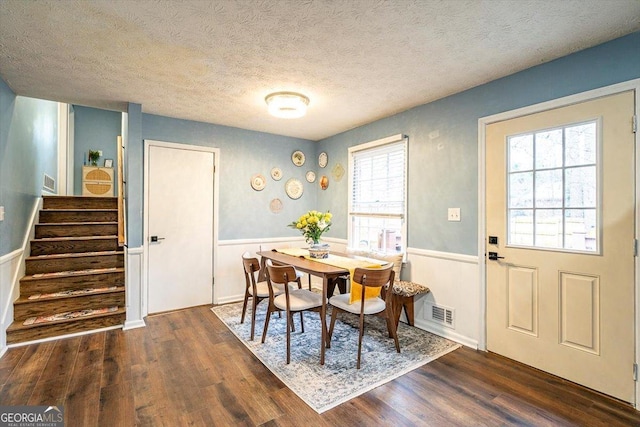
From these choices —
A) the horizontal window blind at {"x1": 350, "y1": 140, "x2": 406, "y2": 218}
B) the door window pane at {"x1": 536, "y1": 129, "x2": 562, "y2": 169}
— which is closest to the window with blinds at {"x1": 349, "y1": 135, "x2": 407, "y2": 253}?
the horizontal window blind at {"x1": 350, "y1": 140, "x2": 406, "y2": 218}

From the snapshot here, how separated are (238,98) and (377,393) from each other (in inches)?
117

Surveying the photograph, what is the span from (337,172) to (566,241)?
295 centimetres

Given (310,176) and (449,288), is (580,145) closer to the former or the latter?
(449,288)

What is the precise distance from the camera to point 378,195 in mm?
3947

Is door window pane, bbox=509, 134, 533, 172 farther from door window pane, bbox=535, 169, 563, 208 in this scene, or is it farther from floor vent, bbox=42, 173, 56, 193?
floor vent, bbox=42, 173, 56, 193

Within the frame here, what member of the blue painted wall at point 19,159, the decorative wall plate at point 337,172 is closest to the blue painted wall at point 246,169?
the decorative wall plate at point 337,172

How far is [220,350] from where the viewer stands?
2.74 m

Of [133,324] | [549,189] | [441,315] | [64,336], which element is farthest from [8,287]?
[549,189]

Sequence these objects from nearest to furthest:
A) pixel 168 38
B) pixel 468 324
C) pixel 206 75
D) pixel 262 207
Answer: pixel 168 38
pixel 206 75
pixel 468 324
pixel 262 207

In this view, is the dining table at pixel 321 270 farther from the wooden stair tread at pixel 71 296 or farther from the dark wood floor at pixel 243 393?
the wooden stair tread at pixel 71 296

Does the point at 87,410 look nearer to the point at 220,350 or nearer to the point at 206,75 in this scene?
the point at 220,350

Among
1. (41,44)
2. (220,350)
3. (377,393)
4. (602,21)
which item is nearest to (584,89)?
(602,21)

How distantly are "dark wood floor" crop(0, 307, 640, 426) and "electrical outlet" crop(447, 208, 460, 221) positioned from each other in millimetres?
1226

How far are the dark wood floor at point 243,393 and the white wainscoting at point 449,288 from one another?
0.74 feet
